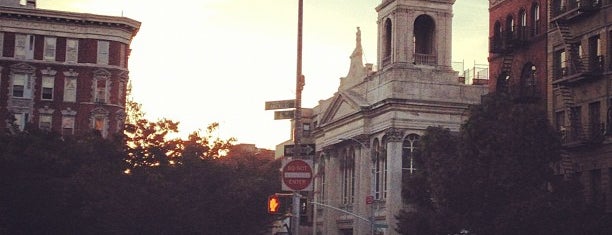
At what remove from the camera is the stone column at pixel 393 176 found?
75500 millimetres

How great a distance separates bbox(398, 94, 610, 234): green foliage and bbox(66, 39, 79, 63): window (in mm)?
48294

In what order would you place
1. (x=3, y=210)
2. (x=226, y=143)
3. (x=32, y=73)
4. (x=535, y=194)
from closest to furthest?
1. (x=535, y=194)
2. (x=3, y=210)
3. (x=226, y=143)
4. (x=32, y=73)

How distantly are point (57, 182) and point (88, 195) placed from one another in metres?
2.09

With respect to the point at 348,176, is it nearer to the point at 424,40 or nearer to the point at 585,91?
the point at 424,40

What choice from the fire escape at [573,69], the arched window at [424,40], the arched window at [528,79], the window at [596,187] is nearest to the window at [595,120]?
the fire escape at [573,69]

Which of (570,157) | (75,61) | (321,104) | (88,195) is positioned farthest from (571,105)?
(75,61)

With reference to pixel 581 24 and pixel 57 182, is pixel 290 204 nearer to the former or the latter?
pixel 581 24

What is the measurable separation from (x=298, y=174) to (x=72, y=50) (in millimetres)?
65743

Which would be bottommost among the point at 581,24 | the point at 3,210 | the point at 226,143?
the point at 3,210

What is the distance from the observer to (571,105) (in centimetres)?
5516

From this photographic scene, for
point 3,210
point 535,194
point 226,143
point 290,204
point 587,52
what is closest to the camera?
point 290,204

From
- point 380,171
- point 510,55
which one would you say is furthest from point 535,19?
point 380,171

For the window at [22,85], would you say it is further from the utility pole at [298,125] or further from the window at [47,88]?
the utility pole at [298,125]

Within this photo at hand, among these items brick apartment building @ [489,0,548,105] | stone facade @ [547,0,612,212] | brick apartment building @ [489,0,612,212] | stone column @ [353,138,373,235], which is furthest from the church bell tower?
stone facade @ [547,0,612,212]
